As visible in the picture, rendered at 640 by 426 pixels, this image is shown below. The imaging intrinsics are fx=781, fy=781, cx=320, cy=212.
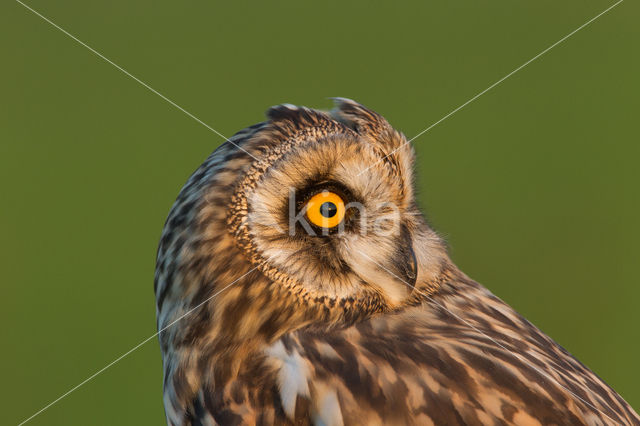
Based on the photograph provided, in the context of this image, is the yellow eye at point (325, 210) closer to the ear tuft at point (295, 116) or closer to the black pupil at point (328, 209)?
the black pupil at point (328, 209)

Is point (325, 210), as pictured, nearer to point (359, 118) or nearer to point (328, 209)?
point (328, 209)

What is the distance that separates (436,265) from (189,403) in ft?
2.61

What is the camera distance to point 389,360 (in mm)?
1825

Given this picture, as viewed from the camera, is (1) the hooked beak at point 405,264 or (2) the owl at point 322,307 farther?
(1) the hooked beak at point 405,264

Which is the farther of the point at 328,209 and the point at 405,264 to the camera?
the point at 405,264

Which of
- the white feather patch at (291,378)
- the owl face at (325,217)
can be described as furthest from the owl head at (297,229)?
the white feather patch at (291,378)

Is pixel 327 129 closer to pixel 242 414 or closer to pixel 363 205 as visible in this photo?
pixel 363 205

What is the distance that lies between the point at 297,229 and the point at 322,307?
0.70 ft

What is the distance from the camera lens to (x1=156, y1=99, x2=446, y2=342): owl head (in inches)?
77.6

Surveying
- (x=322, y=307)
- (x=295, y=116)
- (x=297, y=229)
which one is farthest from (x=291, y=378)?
(x=295, y=116)

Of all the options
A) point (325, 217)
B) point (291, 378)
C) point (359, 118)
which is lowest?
point (291, 378)

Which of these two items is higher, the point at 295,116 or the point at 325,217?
the point at 295,116

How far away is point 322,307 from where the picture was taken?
1996 millimetres

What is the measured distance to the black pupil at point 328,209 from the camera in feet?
6.46
